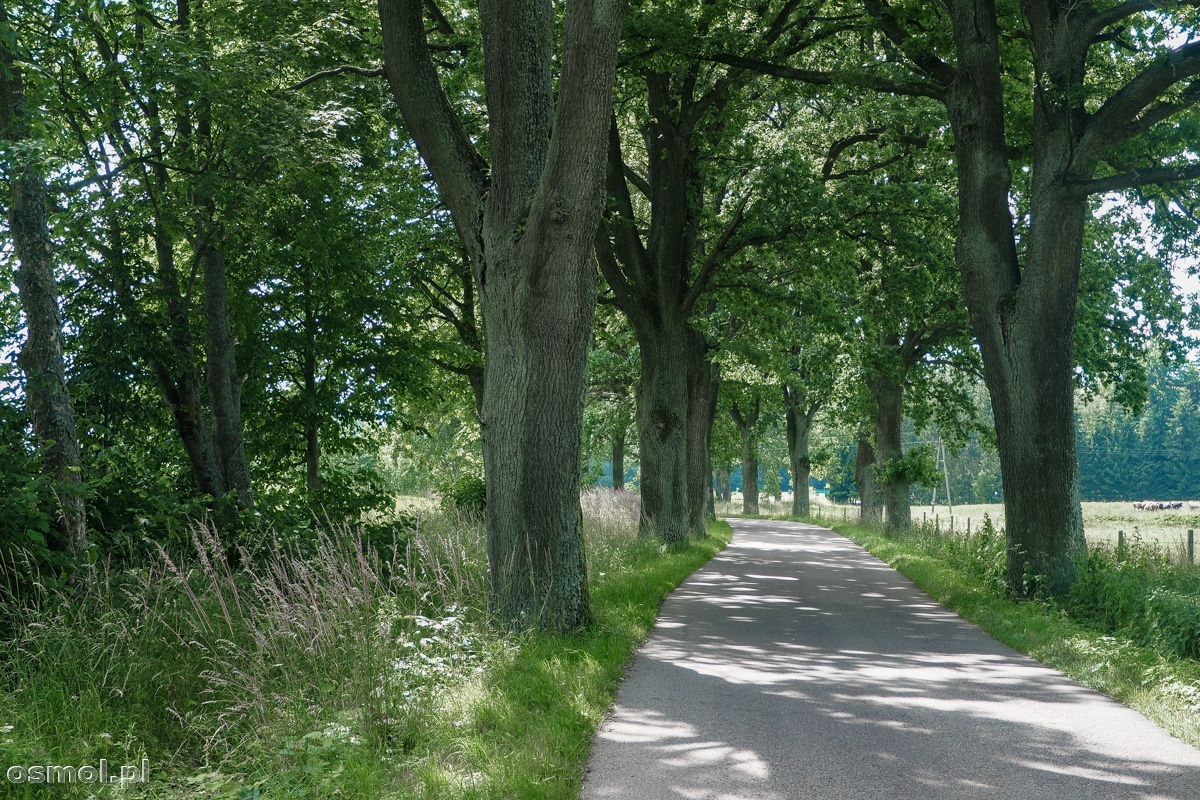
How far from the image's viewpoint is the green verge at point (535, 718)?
4.79 meters

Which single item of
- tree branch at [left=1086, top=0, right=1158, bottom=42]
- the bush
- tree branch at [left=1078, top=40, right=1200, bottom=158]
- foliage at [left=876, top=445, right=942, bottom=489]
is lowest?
the bush

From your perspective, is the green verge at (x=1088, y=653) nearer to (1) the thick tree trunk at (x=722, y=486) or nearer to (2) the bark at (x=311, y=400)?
(2) the bark at (x=311, y=400)

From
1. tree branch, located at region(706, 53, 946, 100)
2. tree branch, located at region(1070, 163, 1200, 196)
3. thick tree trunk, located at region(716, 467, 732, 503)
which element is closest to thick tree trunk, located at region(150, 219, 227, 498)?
tree branch, located at region(706, 53, 946, 100)

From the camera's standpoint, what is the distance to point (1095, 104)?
15.7m

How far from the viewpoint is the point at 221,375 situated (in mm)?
15648

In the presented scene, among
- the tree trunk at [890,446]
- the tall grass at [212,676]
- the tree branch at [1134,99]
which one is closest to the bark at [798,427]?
the tree trunk at [890,446]

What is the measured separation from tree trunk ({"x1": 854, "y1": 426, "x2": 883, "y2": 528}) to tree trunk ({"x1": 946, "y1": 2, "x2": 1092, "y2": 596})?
17104 mm

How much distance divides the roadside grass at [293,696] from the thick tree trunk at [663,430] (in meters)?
11.2

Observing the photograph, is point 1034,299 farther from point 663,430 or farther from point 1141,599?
point 663,430

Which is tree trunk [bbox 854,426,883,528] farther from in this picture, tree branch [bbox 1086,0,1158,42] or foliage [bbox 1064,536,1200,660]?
tree branch [bbox 1086,0,1158,42]

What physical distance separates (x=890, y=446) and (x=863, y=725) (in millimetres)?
21813

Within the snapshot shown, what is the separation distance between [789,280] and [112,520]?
1552 centimetres

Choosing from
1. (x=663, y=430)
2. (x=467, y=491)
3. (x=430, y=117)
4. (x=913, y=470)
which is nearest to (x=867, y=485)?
(x=913, y=470)

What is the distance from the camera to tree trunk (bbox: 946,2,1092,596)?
11672mm
